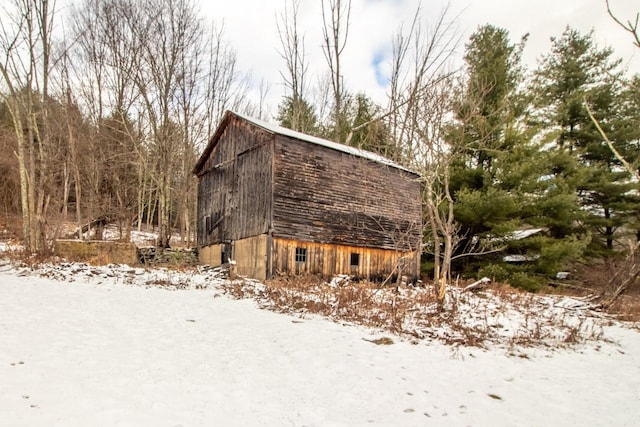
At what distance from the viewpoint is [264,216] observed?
15.3 meters

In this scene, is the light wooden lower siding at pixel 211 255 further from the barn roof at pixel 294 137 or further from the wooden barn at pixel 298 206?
the barn roof at pixel 294 137

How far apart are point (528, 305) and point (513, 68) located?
1637 cm

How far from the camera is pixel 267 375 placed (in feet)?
17.6

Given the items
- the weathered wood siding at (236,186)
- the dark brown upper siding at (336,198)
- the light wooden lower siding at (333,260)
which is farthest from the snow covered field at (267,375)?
the weathered wood siding at (236,186)

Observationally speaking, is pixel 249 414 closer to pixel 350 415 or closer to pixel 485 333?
pixel 350 415

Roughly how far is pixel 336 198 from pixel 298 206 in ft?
6.83

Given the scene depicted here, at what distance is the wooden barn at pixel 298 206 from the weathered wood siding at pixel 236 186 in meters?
0.05

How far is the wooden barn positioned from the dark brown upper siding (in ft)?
0.14

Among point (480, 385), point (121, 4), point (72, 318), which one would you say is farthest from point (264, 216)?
point (121, 4)

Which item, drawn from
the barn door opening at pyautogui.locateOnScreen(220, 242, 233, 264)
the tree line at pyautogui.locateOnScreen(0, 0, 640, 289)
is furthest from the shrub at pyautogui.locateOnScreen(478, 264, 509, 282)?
the barn door opening at pyautogui.locateOnScreen(220, 242, 233, 264)

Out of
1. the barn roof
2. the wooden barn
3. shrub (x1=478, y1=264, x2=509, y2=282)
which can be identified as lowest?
shrub (x1=478, y1=264, x2=509, y2=282)

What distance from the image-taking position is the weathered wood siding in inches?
616

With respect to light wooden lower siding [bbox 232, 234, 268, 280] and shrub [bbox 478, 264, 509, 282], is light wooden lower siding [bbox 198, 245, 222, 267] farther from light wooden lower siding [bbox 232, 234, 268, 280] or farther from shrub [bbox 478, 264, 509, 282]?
shrub [bbox 478, 264, 509, 282]

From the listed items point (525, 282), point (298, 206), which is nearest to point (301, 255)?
point (298, 206)
